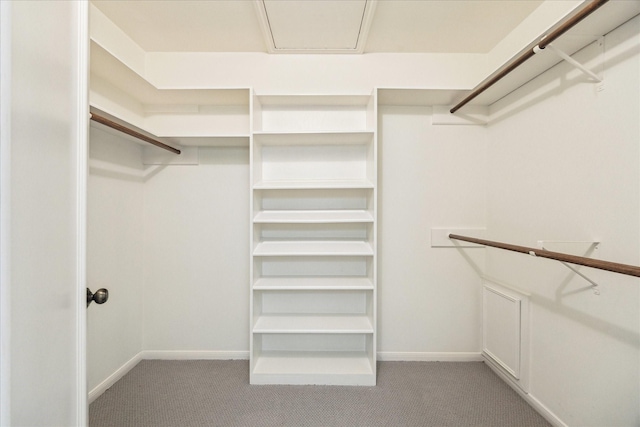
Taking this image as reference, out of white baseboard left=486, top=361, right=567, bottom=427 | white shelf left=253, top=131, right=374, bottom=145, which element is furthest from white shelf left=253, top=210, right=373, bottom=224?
white baseboard left=486, top=361, right=567, bottom=427

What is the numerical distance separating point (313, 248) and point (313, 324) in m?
0.54

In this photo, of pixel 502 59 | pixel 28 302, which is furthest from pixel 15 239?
pixel 502 59

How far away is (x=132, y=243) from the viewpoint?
2.35m

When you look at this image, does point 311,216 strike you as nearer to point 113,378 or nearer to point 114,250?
point 114,250

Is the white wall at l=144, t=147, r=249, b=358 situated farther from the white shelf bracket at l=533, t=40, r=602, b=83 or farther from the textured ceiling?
the white shelf bracket at l=533, t=40, r=602, b=83

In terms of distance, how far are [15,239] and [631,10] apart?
7.11ft

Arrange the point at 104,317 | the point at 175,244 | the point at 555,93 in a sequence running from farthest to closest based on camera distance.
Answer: the point at 175,244 → the point at 104,317 → the point at 555,93

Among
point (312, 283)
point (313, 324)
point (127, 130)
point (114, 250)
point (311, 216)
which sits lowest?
point (313, 324)

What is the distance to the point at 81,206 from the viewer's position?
0.89m

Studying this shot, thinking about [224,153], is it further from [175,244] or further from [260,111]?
[175,244]

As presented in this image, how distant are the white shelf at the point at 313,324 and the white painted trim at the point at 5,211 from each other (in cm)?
157

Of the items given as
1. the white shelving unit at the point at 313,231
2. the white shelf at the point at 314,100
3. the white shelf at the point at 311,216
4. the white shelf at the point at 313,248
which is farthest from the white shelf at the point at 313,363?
the white shelf at the point at 314,100

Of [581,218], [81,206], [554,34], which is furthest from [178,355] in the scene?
[554,34]

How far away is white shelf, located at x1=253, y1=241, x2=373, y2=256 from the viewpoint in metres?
2.10
